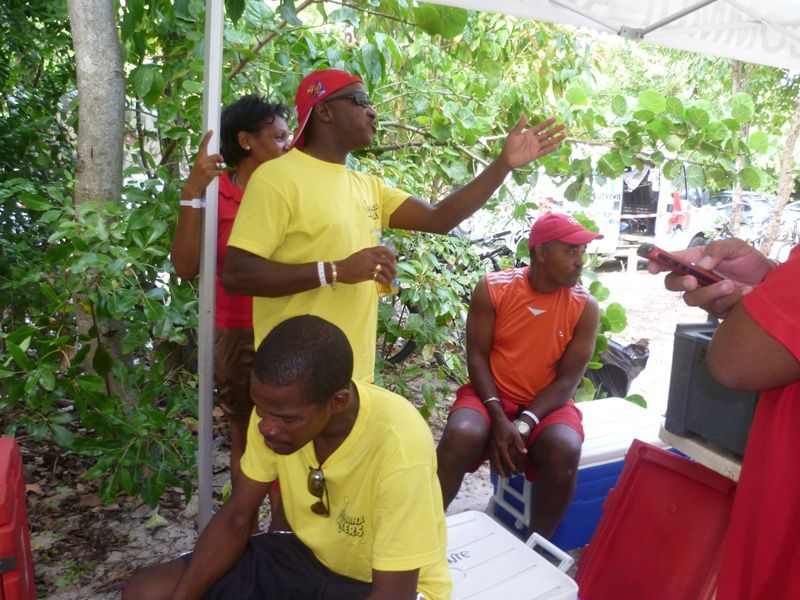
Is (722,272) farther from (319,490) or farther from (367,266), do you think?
(319,490)

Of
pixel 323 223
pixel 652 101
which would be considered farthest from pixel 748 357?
pixel 652 101

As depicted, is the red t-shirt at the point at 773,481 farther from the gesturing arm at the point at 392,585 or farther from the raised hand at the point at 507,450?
the raised hand at the point at 507,450

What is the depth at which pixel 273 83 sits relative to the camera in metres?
2.64

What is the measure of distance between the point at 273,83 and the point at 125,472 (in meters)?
1.62

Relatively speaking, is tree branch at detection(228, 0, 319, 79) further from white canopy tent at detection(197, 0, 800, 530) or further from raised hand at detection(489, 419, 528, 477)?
raised hand at detection(489, 419, 528, 477)

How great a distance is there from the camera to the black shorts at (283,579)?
1.44 m

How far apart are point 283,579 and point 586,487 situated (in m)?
1.41

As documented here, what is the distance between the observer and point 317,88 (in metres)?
1.96

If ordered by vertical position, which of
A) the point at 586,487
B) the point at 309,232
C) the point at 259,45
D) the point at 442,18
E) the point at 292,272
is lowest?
the point at 586,487

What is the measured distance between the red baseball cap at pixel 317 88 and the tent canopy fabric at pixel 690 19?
601 mm

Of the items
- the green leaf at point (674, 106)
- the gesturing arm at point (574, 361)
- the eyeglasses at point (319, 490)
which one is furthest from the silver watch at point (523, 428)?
the green leaf at point (674, 106)

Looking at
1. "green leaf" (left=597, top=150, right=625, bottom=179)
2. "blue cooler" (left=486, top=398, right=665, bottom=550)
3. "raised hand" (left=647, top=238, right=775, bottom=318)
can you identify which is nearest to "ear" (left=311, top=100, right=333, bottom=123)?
"raised hand" (left=647, top=238, right=775, bottom=318)

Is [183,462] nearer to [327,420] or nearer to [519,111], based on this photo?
[327,420]

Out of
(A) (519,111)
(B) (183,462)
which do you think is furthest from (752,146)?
(B) (183,462)
